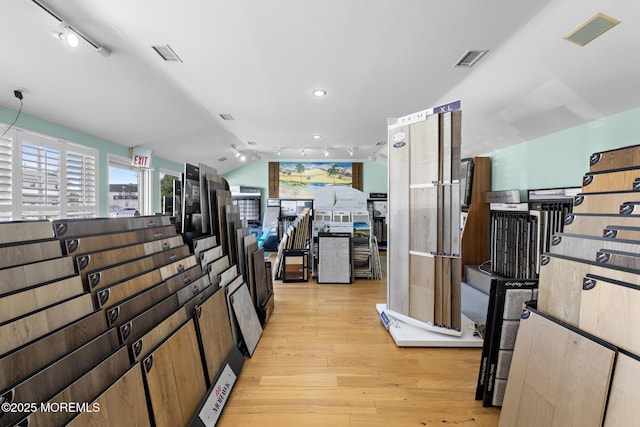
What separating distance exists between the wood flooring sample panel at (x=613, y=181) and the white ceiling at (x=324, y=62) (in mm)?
1011

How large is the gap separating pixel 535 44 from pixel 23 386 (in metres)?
3.62

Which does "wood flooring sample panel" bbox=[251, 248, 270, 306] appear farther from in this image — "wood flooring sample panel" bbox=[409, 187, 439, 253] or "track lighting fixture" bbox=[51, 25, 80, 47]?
"track lighting fixture" bbox=[51, 25, 80, 47]

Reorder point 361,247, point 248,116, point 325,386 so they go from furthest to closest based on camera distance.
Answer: point 361,247 → point 248,116 → point 325,386

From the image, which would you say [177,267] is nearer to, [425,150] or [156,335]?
[156,335]

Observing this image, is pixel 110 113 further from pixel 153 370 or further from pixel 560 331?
pixel 560 331

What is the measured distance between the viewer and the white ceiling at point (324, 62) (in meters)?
1.96

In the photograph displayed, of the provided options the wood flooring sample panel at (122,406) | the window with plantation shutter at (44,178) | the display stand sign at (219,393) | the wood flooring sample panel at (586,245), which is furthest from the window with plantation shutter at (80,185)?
the wood flooring sample panel at (586,245)

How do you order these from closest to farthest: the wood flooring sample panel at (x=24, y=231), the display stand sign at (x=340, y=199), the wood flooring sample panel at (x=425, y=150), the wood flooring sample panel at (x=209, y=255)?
the wood flooring sample panel at (x=24, y=231) → the wood flooring sample panel at (x=209, y=255) → the wood flooring sample panel at (x=425, y=150) → the display stand sign at (x=340, y=199)

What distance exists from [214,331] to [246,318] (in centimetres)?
56

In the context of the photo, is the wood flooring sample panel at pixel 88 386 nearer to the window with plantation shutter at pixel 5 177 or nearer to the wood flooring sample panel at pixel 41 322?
the wood flooring sample panel at pixel 41 322

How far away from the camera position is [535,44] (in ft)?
7.11

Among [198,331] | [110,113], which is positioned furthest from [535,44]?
[110,113]

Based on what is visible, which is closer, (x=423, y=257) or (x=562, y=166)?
(x=423, y=257)

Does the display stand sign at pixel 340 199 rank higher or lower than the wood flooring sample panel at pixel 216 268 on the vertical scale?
higher
